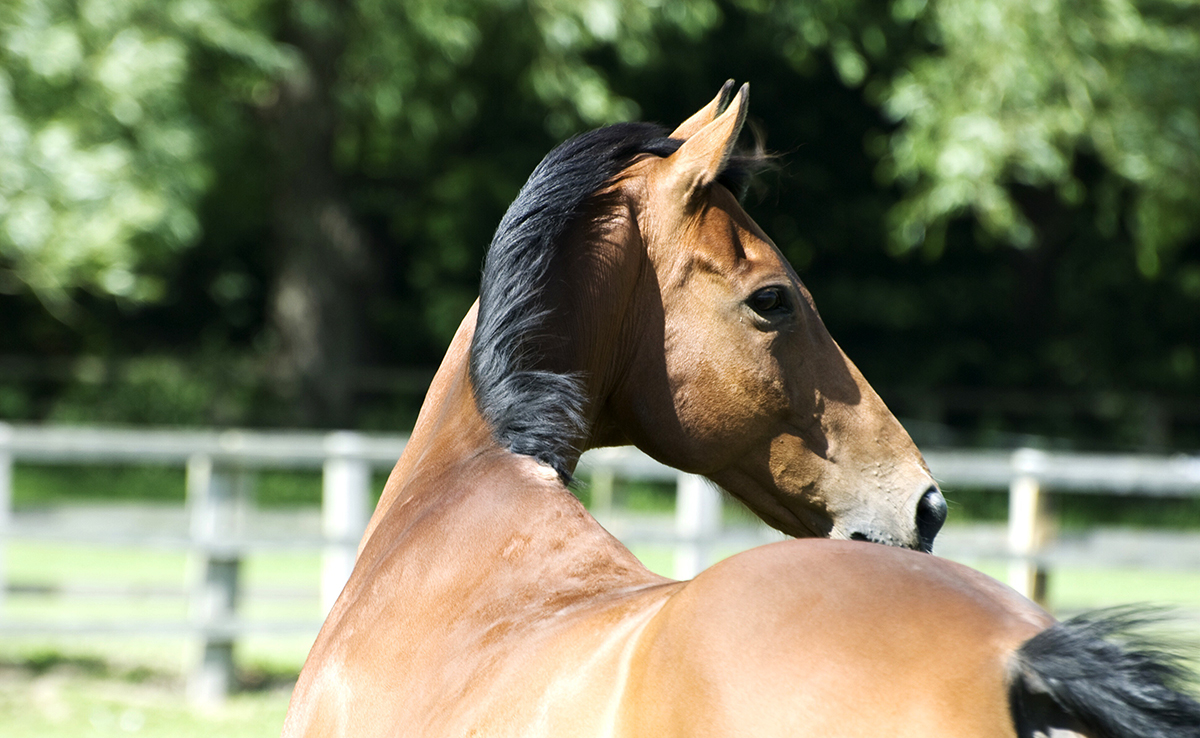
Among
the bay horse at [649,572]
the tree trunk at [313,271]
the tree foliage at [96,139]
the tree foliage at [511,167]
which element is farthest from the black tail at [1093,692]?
the tree trunk at [313,271]

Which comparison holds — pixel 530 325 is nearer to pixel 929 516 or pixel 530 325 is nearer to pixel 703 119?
pixel 703 119

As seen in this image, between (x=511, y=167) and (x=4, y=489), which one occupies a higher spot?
(x=511, y=167)

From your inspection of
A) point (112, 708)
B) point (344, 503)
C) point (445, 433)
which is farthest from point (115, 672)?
point (445, 433)

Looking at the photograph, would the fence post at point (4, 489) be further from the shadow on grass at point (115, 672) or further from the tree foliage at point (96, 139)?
the tree foliage at point (96, 139)

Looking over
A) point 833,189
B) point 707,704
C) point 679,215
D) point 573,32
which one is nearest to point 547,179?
point 679,215

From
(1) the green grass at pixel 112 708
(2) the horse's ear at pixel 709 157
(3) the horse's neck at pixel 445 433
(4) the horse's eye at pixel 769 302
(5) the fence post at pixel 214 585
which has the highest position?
(2) the horse's ear at pixel 709 157

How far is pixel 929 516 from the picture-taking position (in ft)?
6.59

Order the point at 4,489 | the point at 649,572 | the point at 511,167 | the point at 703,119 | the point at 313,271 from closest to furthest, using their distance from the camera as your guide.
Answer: the point at 649,572
the point at 703,119
the point at 4,489
the point at 313,271
the point at 511,167

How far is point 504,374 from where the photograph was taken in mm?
1931

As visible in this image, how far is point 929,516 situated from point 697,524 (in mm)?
4518

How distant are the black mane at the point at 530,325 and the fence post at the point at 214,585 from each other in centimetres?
438

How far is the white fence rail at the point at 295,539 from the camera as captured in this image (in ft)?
19.1

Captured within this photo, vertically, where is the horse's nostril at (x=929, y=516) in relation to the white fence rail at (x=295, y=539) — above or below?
above

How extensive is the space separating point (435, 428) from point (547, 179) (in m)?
0.53
